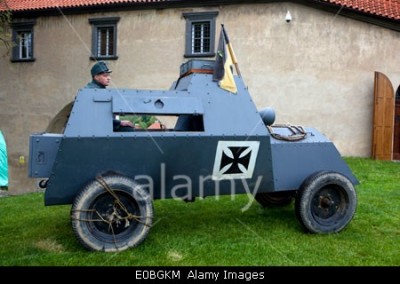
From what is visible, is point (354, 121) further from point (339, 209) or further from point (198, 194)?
point (198, 194)

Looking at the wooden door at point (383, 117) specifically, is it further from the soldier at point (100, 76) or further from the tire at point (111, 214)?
the tire at point (111, 214)

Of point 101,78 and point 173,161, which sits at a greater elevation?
point 101,78

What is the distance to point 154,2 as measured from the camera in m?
16.2

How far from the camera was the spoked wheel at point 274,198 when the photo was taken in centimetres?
675

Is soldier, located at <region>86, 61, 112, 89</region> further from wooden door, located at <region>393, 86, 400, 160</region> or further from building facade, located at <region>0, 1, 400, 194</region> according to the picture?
wooden door, located at <region>393, 86, 400, 160</region>

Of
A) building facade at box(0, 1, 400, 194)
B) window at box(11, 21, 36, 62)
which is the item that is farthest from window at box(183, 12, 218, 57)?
window at box(11, 21, 36, 62)

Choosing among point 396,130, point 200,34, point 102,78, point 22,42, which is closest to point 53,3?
point 22,42

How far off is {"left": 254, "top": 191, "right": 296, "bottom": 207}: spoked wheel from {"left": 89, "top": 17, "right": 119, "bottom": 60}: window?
12.1 m

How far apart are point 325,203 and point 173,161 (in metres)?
2.05

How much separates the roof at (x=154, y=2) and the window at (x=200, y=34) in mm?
553

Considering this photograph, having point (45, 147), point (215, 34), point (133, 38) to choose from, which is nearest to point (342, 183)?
point (45, 147)

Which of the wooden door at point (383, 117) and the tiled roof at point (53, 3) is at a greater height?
the tiled roof at point (53, 3)

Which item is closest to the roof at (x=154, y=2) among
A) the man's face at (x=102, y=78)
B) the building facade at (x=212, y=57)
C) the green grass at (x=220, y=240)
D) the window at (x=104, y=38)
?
the building facade at (x=212, y=57)

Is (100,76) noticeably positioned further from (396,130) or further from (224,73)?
(396,130)
